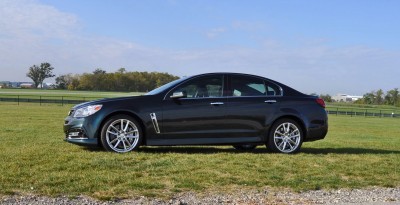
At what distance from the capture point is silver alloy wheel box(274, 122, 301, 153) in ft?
28.7

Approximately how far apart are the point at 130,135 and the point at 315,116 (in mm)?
3501

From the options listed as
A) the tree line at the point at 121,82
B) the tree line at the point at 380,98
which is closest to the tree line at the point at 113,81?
the tree line at the point at 121,82

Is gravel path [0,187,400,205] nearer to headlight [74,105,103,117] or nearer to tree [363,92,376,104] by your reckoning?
headlight [74,105,103,117]

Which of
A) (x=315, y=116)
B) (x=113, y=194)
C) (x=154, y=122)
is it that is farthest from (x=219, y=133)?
(x=113, y=194)

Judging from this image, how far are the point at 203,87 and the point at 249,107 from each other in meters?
0.91

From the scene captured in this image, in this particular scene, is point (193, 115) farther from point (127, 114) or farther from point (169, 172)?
point (169, 172)

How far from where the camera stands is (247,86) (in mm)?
8836

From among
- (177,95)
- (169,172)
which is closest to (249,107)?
(177,95)

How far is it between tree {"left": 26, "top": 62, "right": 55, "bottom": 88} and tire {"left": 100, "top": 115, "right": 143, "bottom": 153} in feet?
518

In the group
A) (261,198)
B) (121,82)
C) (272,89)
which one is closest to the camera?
(261,198)

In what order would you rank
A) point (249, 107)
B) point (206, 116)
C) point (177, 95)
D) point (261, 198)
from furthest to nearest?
point (249, 107) → point (206, 116) → point (177, 95) → point (261, 198)

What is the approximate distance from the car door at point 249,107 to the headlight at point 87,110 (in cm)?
230

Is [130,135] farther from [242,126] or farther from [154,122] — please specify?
[242,126]

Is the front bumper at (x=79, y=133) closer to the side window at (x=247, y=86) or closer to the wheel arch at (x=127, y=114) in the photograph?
the wheel arch at (x=127, y=114)
